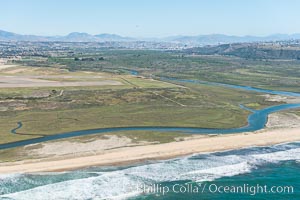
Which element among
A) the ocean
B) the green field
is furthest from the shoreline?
the green field

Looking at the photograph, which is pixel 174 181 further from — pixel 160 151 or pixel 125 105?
pixel 125 105

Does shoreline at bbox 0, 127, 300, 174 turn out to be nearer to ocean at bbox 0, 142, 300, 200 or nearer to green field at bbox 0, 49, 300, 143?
ocean at bbox 0, 142, 300, 200

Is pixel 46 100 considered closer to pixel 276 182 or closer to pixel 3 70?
pixel 276 182

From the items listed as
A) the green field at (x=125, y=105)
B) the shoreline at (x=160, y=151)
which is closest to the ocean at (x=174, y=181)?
the shoreline at (x=160, y=151)

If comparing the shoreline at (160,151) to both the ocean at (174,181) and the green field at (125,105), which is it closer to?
the ocean at (174,181)

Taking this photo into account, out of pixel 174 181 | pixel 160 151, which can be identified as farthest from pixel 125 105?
pixel 174 181

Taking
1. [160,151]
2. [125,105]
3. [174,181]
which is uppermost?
[125,105]
